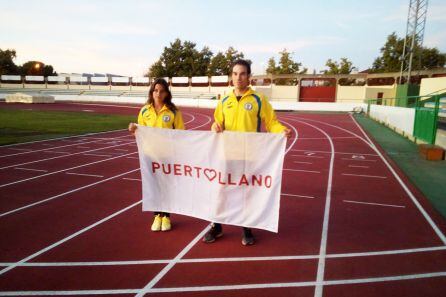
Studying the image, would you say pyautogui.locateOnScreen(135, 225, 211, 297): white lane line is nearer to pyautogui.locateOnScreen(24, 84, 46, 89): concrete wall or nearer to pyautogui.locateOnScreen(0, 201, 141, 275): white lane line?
pyautogui.locateOnScreen(0, 201, 141, 275): white lane line

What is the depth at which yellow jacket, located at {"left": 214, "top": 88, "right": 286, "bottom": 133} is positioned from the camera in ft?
13.7

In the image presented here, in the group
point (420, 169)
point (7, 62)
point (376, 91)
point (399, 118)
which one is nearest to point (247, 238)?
Answer: point (420, 169)

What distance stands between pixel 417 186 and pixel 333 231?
3.83 meters

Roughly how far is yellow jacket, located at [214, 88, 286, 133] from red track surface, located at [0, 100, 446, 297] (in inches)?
64.5

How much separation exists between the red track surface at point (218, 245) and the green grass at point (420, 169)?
0.27m

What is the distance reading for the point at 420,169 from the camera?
920cm

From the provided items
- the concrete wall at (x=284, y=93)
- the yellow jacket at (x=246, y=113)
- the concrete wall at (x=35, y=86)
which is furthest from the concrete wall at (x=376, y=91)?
the concrete wall at (x=35, y=86)

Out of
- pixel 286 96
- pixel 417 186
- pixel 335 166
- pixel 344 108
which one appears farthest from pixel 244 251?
pixel 286 96

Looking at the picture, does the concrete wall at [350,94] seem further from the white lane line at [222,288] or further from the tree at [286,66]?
the white lane line at [222,288]

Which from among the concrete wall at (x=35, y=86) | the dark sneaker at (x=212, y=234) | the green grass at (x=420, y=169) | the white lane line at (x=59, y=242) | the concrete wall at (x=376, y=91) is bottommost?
the white lane line at (x=59, y=242)

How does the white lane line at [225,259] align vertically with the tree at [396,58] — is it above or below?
below

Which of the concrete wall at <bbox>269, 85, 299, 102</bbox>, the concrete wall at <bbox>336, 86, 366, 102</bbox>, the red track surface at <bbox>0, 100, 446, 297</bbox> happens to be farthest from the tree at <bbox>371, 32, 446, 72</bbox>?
the red track surface at <bbox>0, 100, 446, 297</bbox>

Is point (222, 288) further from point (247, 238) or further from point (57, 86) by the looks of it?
point (57, 86)

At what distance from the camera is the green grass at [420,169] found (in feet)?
22.3
